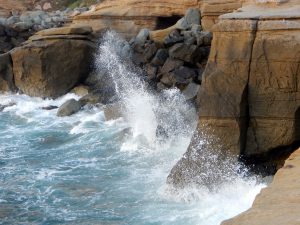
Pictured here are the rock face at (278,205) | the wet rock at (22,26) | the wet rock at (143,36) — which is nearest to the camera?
the rock face at (278,205)

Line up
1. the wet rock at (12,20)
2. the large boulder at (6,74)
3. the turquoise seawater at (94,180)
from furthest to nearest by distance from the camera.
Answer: the wet rock at (12,20)
the large boulder at (6,74)
the turquoise seawater at (94,180)

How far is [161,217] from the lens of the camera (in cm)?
816

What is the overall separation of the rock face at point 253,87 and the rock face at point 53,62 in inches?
320

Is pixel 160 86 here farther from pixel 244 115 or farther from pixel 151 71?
pixel 244 115

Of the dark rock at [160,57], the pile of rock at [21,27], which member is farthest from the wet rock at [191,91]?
the pile of rock at [21,27]

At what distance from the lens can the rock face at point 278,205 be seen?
509 centimetres

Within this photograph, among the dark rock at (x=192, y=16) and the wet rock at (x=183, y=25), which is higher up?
the dark rock at (x=192, y=16)

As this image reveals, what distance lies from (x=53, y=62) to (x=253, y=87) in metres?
8.75

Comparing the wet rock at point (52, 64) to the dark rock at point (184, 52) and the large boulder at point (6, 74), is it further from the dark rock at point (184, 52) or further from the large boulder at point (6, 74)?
the dark rock at point (184, 52)

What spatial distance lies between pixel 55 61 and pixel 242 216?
38.5 feet

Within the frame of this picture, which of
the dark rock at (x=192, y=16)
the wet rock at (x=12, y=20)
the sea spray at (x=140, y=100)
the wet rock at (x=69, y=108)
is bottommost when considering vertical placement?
the wet rock at (x=69, y=108)

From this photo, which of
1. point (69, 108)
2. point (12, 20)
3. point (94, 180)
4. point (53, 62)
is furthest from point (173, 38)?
point (12, 20)

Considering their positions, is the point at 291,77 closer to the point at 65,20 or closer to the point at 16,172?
the point at 16,172

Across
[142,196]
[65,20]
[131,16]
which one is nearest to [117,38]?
[131,16]
